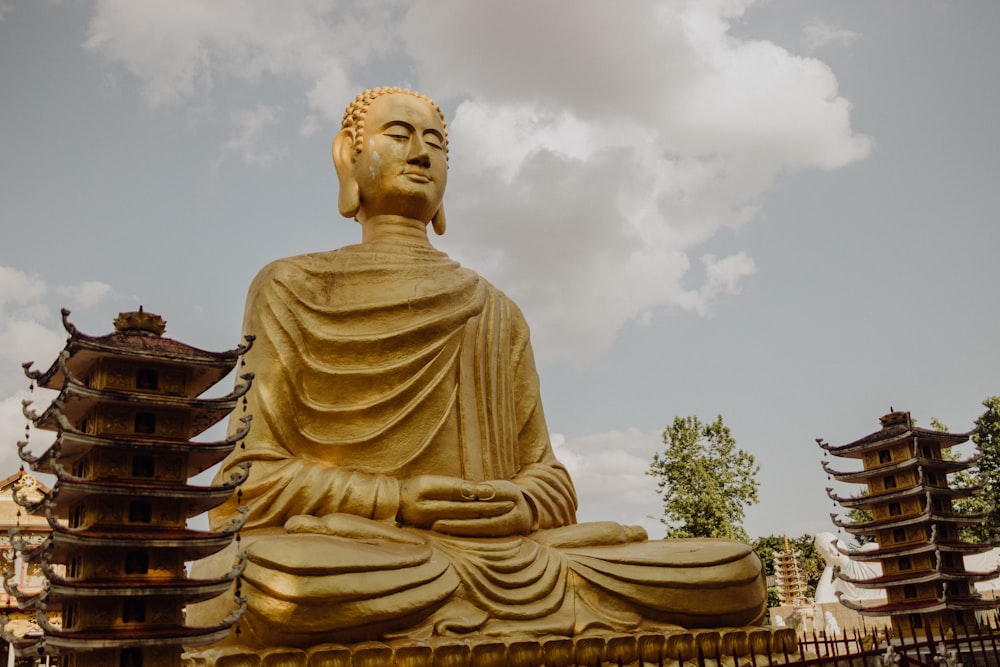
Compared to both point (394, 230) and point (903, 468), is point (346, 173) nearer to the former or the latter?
point (394, 230)

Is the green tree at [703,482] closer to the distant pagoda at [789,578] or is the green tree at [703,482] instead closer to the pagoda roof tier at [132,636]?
the distant pagoda at [789,578]

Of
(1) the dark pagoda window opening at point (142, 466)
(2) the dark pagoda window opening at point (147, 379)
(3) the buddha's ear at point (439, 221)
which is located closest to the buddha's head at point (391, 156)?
(3) the buddha's ear at point (439, 221)

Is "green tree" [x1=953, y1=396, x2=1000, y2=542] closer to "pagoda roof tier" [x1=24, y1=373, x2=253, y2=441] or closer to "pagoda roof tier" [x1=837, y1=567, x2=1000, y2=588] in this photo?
"pagoda roof tier" [x1=837, y1=567, x2=1000, y2=588]

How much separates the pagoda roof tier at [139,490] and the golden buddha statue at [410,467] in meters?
0.44

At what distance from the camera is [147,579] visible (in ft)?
17.2

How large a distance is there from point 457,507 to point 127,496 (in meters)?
2.39

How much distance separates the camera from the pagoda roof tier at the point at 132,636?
4859mm

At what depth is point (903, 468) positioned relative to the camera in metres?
13.0

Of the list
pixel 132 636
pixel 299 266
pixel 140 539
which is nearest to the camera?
pixel 132 636

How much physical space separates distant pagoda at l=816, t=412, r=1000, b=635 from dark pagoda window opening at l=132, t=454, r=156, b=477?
9779 millimetres

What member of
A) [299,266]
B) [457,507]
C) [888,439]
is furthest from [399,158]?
[888,439]

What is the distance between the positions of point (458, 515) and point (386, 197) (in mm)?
3257

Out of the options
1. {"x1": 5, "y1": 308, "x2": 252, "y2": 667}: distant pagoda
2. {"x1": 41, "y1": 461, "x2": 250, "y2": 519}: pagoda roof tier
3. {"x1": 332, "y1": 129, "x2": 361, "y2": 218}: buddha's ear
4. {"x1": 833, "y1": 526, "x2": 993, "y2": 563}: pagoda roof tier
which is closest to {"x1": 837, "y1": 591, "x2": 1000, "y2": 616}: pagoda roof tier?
{"x1": 833, "y1": 526, "x2": 993, "y2": 563}: pagoda roof tier

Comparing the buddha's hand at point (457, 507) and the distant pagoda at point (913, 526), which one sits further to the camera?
the distant pagoda at point (913, 526)
